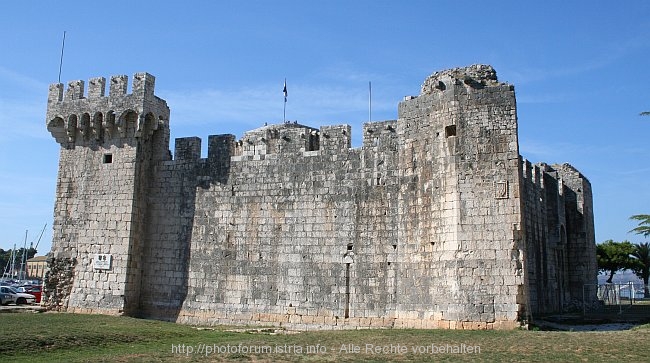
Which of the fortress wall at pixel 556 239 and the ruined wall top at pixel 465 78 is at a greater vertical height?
the ruined wall top at pixel 465 78

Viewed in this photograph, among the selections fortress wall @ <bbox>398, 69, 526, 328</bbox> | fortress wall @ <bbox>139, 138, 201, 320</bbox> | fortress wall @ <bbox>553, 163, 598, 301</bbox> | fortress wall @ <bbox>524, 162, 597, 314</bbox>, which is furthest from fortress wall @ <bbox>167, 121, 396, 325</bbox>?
fortress wall @ <bbox>553, 163, 598, 301</bbox>

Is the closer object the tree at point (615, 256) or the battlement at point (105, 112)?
the battlement at point (105, 112)

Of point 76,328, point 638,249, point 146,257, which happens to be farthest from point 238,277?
point 638,249

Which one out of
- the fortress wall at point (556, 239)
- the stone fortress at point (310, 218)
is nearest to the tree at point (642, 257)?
the fortress wall at point (556, 239)

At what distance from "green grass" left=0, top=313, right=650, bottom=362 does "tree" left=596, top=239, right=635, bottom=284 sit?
38427 mm

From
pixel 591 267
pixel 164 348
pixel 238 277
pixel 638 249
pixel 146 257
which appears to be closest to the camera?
pixel 164 348

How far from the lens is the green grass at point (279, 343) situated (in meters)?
10.9

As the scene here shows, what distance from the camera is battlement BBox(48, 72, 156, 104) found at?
21.6m

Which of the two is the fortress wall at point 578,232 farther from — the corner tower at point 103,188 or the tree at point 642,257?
the tree at point 642,257

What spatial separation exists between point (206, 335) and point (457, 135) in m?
8.90

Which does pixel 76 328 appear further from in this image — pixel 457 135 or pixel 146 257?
pixel 457 135

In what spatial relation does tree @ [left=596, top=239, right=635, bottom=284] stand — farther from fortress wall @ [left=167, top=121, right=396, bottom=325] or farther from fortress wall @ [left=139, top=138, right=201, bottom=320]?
fortress wall @ [left=139, top=138, right=201, bottom=320]

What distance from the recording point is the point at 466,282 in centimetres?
1574

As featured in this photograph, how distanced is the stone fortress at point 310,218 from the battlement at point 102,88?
52 mm
